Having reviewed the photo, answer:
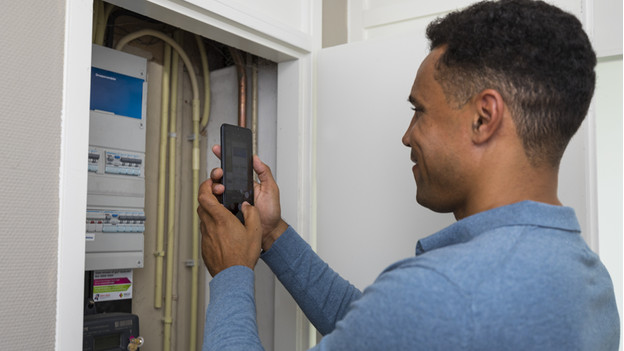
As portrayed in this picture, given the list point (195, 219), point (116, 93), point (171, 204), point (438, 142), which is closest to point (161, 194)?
point (171, 204)

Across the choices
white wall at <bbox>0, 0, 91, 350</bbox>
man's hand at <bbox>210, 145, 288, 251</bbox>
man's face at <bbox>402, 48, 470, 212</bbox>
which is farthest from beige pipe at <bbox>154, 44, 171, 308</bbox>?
man's face at <bbox>402, 48, 470, 212</bbox>

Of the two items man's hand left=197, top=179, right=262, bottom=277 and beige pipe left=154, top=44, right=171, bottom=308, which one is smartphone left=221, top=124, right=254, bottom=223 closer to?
man's hand left=197, top=179, right=262, bottom=277

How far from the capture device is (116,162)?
6.07 ft

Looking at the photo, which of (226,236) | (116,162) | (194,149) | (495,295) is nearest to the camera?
(495,295)

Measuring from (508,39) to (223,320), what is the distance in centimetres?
58

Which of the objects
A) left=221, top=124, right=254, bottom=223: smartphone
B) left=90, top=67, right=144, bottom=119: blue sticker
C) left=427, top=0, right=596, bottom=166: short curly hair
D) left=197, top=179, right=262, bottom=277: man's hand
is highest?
left=90, top=67, right=144, bottom=119: blue sticker

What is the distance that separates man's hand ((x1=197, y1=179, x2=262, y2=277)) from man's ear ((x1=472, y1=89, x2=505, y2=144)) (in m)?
0.44

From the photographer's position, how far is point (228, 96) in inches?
88.3

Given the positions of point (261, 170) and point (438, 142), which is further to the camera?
point (261, 170)

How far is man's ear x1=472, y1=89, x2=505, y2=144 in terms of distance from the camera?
0.78 metres

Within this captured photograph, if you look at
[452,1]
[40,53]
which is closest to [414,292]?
[40,53]

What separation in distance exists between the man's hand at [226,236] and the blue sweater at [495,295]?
1.04ft

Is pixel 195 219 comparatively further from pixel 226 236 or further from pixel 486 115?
pixel 486 115

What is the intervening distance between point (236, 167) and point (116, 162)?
818mm
